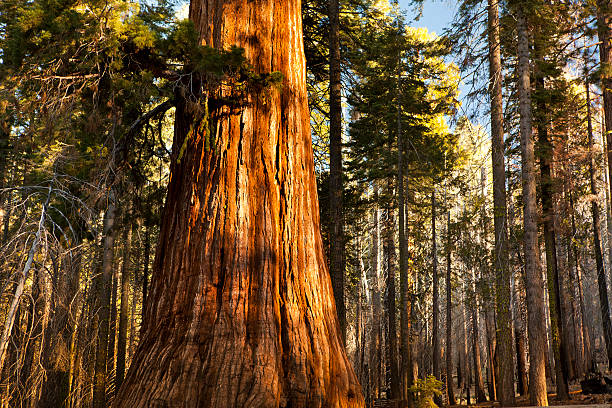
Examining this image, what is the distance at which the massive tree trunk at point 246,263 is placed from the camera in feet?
12.0

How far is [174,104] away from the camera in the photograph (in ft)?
15.4

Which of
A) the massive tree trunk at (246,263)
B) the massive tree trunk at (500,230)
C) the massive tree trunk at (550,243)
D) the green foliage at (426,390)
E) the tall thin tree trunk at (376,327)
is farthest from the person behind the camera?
the tall thin tree trunk at (376,327)

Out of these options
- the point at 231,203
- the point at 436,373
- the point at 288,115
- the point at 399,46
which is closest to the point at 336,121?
the point at 399,46

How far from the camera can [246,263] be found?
4043mm

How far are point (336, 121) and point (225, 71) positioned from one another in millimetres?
8052

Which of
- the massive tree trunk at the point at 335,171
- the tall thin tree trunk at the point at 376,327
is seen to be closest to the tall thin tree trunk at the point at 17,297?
the massive tree trunk at the point at 335,171

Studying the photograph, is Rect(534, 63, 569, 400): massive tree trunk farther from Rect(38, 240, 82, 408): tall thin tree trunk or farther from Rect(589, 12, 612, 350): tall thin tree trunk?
Rect(38, 240, 82, 408): tall thin tree trunk

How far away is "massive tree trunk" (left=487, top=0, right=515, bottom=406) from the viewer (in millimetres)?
12234

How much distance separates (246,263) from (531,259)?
9.07 meters

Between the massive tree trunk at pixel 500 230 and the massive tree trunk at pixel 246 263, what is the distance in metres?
9.07

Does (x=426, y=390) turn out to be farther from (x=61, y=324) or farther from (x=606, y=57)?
(x=61, y=324)

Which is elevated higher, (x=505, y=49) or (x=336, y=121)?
(x=505, y=49)

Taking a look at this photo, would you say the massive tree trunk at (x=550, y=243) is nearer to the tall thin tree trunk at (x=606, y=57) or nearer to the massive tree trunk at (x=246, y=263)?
the tall thin tree trunk at (x=606, y=57)

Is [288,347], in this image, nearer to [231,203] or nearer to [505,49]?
[231,203]
